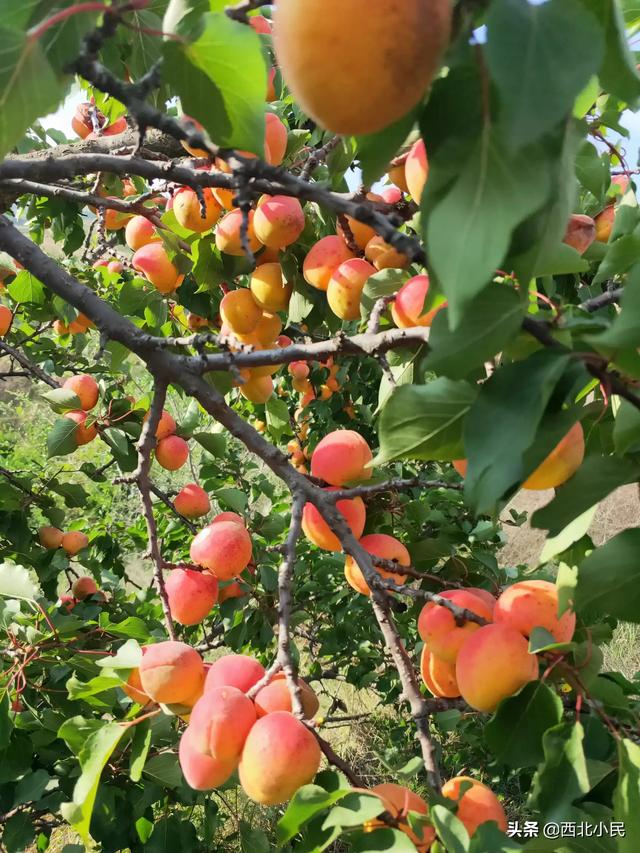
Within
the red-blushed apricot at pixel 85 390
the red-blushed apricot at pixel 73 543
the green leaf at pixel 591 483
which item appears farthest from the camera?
the red-blushed apricot at pixel 73 543

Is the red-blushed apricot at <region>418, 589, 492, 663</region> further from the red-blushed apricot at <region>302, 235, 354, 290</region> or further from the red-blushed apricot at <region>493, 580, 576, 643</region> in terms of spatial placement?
the red-blushed apricot at <region>302, 235, 354, 290</region>

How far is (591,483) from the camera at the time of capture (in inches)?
17.7

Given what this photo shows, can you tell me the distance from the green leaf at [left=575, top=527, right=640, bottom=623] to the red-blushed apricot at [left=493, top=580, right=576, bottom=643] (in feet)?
0.46

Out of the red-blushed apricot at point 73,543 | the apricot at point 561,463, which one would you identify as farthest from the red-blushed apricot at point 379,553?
the red-blushed apricot at point 73,543

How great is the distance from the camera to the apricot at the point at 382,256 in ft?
2.75

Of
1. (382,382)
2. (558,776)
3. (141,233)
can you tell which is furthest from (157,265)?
(558,776)

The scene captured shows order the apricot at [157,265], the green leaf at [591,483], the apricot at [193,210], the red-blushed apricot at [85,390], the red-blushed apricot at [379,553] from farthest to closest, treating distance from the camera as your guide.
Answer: the red-blushed apricot at [85,390]
the apricot at [157,265]
the apricot at [193,210]
the red-blushed apricot at [379,553]
the green leaf at [591,483]

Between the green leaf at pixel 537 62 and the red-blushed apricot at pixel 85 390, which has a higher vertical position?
the green leaf at pixel 537 62

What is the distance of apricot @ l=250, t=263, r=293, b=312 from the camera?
999 mm

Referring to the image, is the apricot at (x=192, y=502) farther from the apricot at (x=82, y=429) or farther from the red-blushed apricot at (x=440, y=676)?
the red-blushed apricot at (x=440, y=676)

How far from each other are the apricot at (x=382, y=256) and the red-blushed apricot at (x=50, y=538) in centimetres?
118

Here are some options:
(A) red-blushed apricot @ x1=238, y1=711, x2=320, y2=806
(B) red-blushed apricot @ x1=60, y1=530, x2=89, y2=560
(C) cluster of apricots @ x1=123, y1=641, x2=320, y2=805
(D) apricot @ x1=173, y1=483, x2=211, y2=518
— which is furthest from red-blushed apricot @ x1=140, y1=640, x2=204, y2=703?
(B) red-blushed apricot @ x1=60, y1=530, x2=89, y2=560

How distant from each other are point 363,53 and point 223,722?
0.54m

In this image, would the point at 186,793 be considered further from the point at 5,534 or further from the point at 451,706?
the point at 5,534
